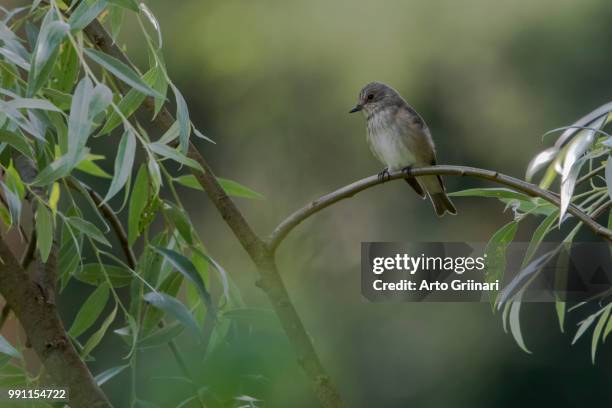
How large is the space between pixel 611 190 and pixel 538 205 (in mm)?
225

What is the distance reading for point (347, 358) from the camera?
12.0 feet

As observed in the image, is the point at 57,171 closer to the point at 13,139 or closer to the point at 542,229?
the point at 13,139

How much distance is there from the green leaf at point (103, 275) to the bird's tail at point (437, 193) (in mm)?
1184

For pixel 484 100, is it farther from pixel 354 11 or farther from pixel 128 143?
pixel 128 143

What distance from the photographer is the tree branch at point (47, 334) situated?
88 centimetres

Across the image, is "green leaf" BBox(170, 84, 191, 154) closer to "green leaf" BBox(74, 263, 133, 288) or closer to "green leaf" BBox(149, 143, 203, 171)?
"green leaf" BBox(149, 143, 203, 171)

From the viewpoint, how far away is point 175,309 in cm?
81

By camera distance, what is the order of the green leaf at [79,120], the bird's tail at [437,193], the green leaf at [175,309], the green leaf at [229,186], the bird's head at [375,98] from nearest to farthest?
1. the green leaf at [79,120]
2. the green leaf at [175,309]
3. the green leaf at [229,186]
4. the bird's tail at [437,193]
5. the bird's head at [375,98]

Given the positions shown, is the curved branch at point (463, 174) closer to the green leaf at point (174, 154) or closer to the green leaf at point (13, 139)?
the green leaf at point (174, 154)

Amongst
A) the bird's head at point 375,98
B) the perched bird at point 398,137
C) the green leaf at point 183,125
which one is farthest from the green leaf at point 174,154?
the bird's head at point 375,98

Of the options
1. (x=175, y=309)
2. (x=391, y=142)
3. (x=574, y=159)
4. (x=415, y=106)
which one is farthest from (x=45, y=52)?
(x=415, y=106)

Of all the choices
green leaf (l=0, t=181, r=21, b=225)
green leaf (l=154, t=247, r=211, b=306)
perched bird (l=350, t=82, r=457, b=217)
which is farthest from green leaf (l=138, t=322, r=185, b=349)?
perched bird (l=350, t=82, r=457, b=217)

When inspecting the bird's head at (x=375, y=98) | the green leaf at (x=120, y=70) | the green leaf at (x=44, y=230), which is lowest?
the green leaf at (x=44, y=230)

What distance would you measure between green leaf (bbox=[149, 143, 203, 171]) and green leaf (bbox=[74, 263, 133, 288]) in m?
0.18
